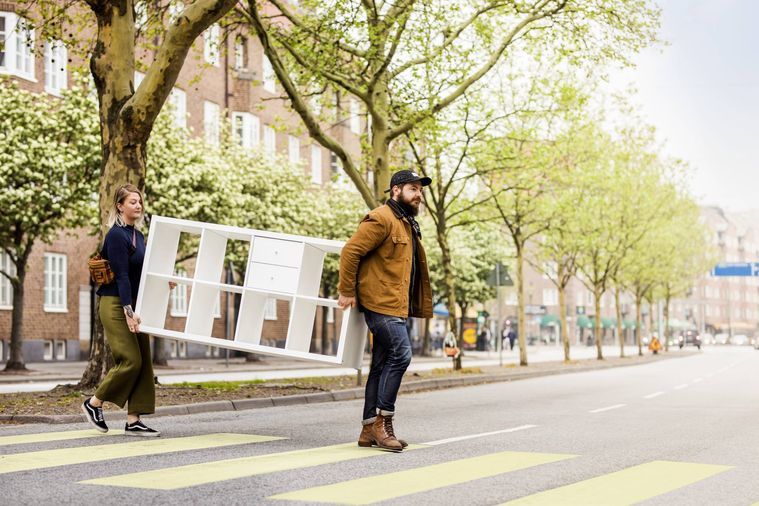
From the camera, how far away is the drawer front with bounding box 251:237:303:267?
1025 cm

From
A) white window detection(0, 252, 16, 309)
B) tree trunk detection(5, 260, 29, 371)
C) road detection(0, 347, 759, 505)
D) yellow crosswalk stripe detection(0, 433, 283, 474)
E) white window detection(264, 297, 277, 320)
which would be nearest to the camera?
road detection(0, 347, 759, 505)

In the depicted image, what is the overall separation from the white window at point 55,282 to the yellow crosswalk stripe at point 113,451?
2691 centimetres

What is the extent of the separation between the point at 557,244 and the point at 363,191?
19.7 meters

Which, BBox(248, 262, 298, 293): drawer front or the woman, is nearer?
the woman

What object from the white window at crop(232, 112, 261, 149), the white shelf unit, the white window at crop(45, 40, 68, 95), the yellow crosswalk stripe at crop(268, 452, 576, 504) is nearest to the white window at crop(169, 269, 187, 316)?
the white window at crop(232, 112, 261, 149)

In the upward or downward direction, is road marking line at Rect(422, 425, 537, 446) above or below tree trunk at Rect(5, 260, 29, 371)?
below

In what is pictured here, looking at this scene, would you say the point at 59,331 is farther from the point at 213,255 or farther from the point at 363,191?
the point at 213,255

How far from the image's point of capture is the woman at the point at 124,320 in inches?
362

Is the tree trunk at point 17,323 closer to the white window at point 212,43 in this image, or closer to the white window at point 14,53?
the white window at point 212,43

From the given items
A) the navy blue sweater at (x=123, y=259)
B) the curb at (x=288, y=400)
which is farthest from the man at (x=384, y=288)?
the curb at (x=288, y=400)

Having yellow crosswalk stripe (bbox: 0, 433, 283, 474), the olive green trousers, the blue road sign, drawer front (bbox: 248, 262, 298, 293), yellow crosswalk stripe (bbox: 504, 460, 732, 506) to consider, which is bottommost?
yellow crosswalk stripe (bbox: 504, 460, 732, 506)

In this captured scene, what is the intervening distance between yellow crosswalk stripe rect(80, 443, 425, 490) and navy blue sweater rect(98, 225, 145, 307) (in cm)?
202

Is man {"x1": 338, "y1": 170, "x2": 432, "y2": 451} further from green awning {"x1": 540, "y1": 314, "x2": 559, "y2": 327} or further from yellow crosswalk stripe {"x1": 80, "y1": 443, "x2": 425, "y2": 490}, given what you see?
green awning {"x1": 540, "y1": 314, "x2": 559, "y2": 327}

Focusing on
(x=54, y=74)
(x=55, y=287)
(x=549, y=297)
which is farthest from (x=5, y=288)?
(x=549, y=297)
